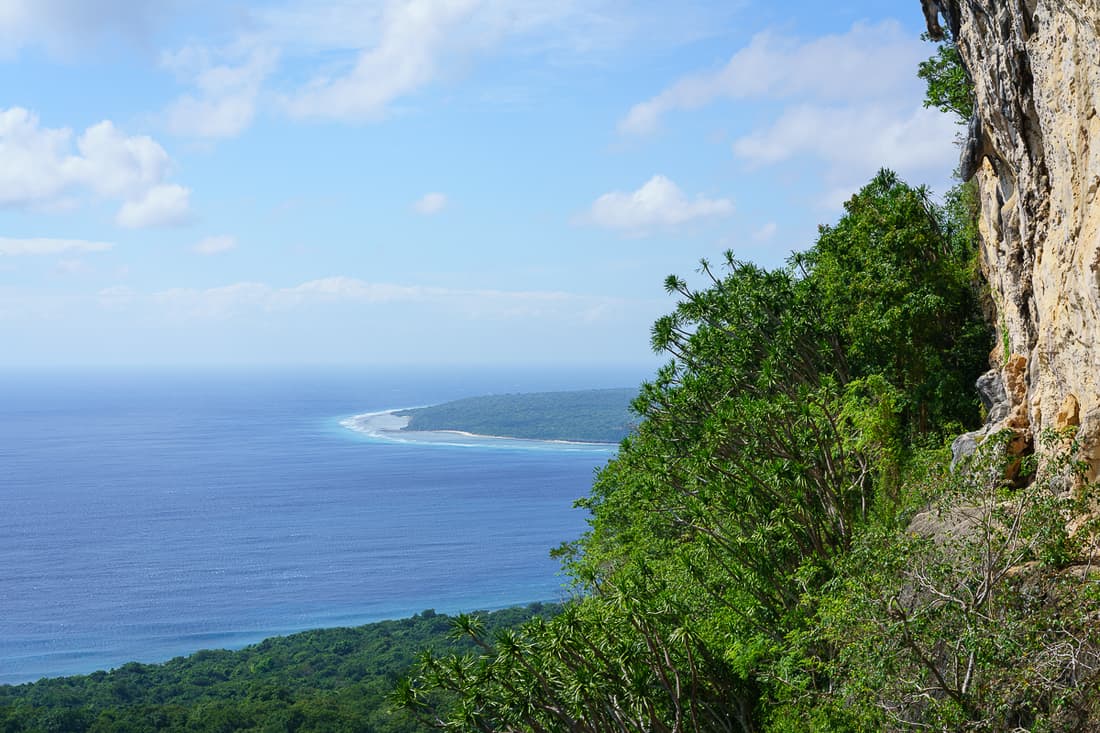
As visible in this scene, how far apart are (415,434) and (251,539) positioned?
78300 millimetres

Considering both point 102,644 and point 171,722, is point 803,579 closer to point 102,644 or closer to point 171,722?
point 171,722

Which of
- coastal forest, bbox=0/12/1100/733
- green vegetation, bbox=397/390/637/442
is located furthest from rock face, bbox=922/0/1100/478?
green vegetation, bbox=397/390/637/442

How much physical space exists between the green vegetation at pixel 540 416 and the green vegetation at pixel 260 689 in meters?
95.0

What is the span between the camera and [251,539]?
8894 centimetres

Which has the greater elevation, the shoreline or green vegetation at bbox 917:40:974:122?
green vegetation at bbox 917:40:974:122

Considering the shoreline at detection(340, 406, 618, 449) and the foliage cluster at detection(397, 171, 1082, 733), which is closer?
the foliage cluster at detection(397, 171, 1082, 733)

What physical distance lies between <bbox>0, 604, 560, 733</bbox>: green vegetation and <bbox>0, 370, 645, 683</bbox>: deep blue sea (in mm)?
6917

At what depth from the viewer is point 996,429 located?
1584cm

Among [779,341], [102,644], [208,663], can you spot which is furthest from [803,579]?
Answer: [102,644]

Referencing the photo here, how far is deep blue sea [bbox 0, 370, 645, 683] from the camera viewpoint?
2598 inches

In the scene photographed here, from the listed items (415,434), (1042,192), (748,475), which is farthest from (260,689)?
(415,434)

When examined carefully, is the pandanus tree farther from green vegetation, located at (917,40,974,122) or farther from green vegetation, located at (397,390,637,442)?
green vegetation, located at (397,390,637,442)

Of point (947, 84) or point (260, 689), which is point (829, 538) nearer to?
point (947, 84)

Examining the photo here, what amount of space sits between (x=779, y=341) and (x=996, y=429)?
801cm
